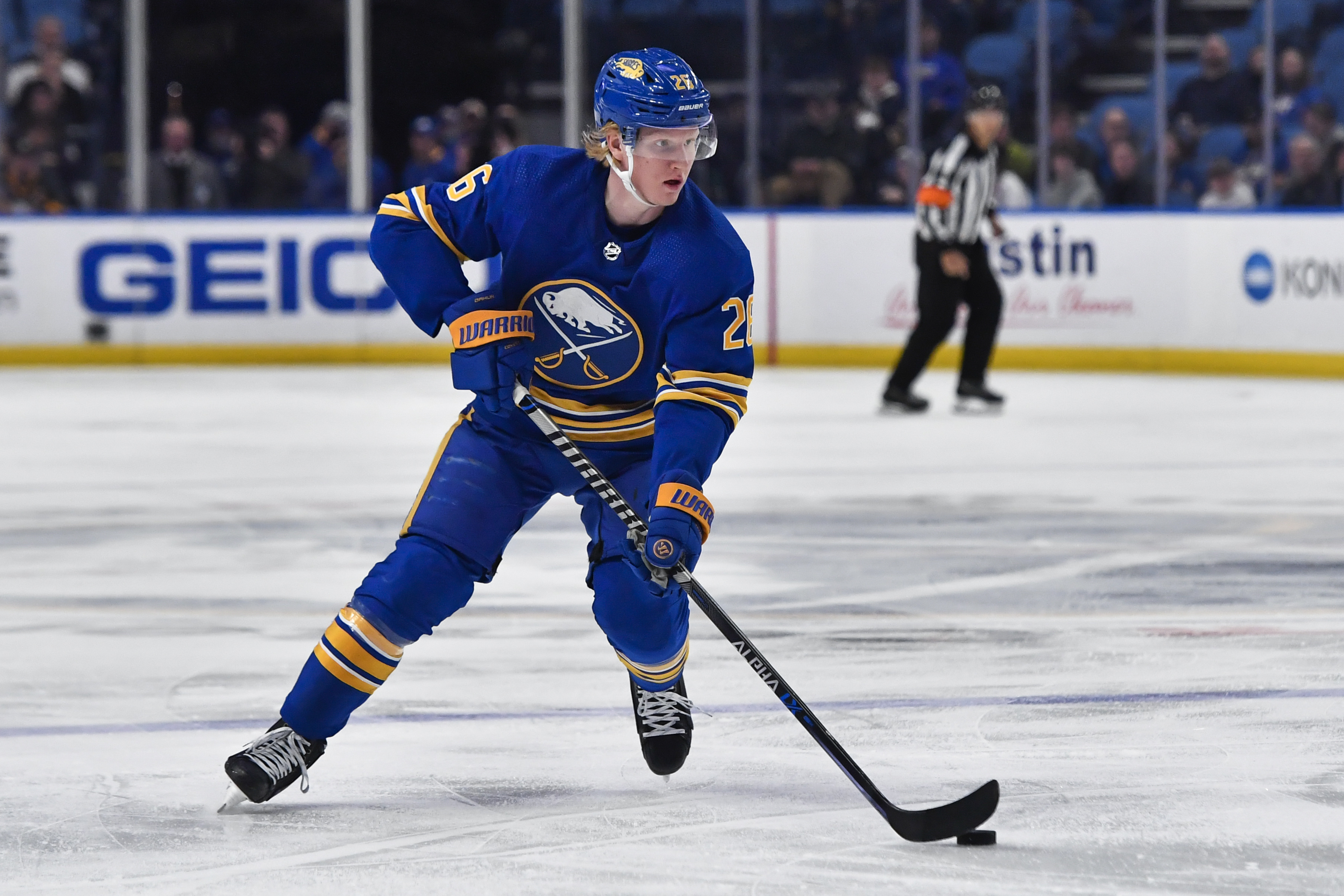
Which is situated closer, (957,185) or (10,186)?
(957,185)

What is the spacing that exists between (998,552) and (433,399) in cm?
488

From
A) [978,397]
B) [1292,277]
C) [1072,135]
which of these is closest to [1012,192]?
[1072,135]

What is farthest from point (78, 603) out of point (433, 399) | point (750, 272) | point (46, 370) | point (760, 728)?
point (46, 370)

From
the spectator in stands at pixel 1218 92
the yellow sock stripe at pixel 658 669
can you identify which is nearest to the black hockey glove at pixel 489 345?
the yellow sock stripe at pixel 658 669

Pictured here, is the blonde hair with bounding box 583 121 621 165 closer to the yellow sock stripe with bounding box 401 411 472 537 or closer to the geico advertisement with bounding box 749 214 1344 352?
the yellow sock stripe with bounding box 401 411 472 537

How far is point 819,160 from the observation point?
1225 cm

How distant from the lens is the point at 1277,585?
16.0ft

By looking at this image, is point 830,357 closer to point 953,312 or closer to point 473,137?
point 953,312

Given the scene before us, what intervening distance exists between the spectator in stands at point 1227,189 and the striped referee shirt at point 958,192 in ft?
7.89

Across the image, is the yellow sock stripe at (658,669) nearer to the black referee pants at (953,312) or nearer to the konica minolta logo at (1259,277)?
the black referee pants at (953,312)

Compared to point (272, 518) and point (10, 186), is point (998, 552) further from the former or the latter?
point (10, 186)

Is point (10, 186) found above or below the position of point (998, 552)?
above

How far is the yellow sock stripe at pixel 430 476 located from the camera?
10.1 ft

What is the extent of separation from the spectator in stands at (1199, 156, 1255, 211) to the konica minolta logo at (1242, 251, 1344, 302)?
64cm
